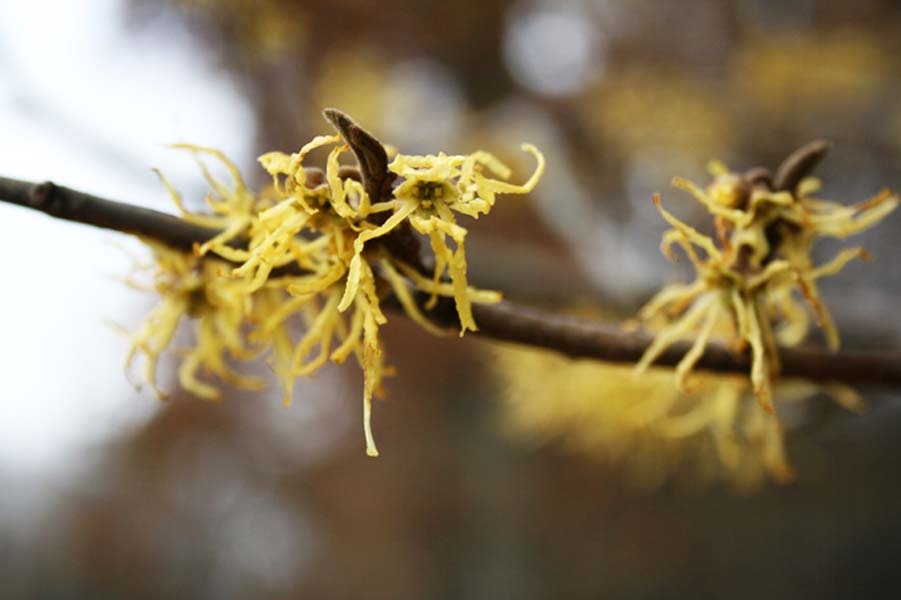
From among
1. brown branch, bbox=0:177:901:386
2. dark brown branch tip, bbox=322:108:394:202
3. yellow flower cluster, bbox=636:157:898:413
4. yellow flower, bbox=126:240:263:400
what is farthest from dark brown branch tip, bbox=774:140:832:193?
yellow flower, bbox=126:240:263:400

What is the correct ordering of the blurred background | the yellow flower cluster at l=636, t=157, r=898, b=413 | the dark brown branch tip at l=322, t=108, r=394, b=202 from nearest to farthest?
the dark brown branch tip at l=322, t=108, r=394, b=202
the yellow flower cluster at l=636, t=157, r=898, b=413
the blurred background

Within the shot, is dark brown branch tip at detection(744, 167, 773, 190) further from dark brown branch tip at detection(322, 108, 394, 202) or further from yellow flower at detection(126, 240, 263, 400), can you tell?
yellow flower at detection(126, 240, 263, 400)

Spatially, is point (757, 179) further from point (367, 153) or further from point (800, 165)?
point (367, 153)

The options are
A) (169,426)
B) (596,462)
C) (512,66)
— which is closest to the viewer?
(512,66)

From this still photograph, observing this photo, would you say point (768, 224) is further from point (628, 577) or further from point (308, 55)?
point (628, 577)

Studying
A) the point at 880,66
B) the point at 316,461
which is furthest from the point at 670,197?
the point at 316,461

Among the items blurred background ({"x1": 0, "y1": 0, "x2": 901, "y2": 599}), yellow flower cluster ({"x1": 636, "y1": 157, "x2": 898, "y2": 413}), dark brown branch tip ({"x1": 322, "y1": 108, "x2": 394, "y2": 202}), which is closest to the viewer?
dark brown branch tip ({"x1": 322, "y1": 108, "x2": 394, "y2": 202})
